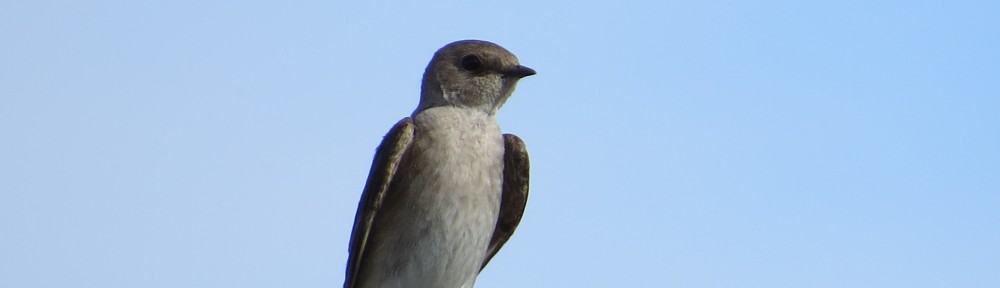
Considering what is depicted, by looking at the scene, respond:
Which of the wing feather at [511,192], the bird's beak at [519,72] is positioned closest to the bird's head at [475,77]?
the bird's beak at [519,72]

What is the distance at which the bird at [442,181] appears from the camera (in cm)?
1285

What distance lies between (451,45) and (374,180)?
4.00 ft

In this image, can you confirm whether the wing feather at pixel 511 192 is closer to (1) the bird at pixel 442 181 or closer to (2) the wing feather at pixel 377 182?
(1) the bird at pixel 442 181

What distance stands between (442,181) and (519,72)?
1.06 meters

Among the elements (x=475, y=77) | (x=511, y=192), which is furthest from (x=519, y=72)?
(x=511, y=192)

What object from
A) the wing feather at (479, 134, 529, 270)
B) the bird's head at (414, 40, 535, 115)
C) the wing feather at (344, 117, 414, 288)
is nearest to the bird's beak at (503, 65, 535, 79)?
the bird's head at (414, 40, 535, 115)

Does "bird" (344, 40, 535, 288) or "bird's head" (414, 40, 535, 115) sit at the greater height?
"bird's head" (414, 40, 535, 115)

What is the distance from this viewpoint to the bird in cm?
1285

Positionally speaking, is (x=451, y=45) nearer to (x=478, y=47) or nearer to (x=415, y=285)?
(x=478, y=47)

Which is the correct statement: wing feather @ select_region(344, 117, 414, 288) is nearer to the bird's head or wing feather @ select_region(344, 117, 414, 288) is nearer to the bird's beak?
the bird's head

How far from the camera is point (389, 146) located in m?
13.0

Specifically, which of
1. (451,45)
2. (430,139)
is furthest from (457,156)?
(451,45)

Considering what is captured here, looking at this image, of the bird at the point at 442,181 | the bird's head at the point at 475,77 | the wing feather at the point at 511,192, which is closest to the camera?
the bird at the point at 442,181

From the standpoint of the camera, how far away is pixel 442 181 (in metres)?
12.8
